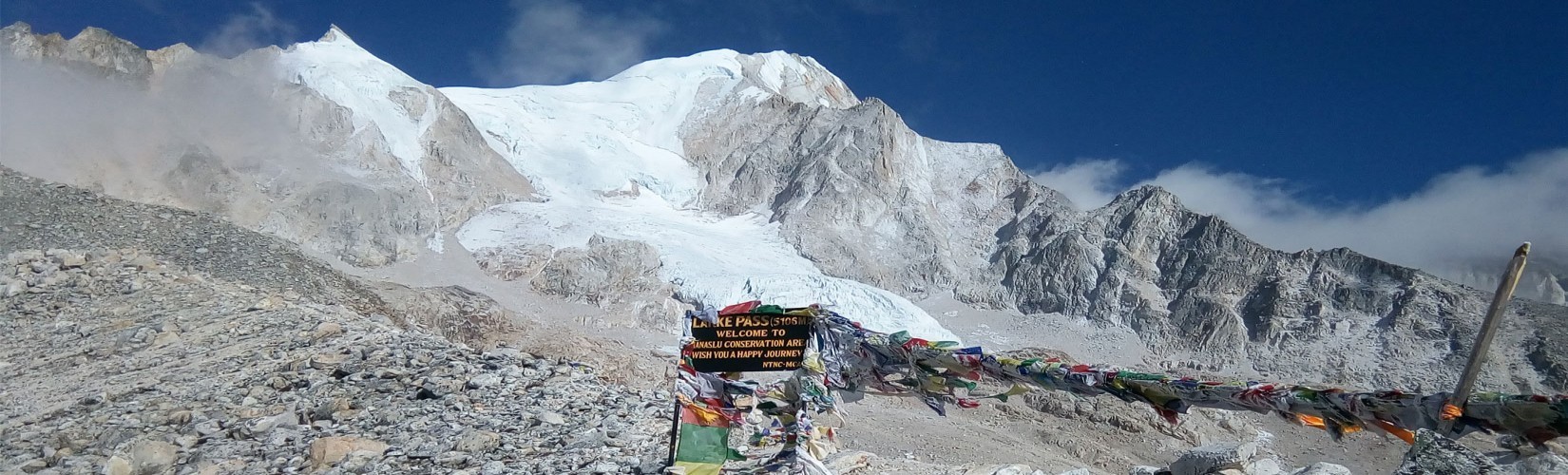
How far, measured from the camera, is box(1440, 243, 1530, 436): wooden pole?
4.83m

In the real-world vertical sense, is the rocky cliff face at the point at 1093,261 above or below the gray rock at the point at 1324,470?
above

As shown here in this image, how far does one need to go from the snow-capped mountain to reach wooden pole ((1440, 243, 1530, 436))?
4626 centimetres

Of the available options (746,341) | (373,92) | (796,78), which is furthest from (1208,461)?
(796,78)

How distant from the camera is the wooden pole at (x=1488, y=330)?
15.8ft

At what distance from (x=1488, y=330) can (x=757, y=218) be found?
69.3m

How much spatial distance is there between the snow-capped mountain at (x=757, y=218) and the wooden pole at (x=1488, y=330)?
46.3 m

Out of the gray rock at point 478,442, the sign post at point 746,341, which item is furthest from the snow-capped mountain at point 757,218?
the sign post at point 746,341

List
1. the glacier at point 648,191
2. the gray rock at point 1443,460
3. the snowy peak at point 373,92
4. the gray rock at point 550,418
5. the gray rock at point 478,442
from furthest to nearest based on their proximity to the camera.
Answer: the snowy peak at point 373,92, the glacier at point 648,191, the gray rock at point 550,418, the gray rock at point 478,442, the gray rock at point 1443,460

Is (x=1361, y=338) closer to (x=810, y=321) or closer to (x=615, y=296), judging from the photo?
(x=615, y=296)

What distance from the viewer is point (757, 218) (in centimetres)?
7388

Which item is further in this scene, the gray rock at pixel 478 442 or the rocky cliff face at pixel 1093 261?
the rocky cliff face at pixel 1093 261

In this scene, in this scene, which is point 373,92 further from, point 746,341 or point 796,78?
point 746,341

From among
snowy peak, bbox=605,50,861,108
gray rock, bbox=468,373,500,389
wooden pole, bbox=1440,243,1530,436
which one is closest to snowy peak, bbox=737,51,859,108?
snowy peak, bbox=605,50,861,108

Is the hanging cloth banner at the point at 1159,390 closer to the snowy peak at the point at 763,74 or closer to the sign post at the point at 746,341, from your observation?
the sign post at the point at 746,341
